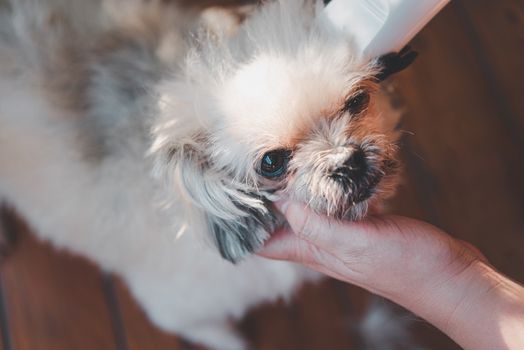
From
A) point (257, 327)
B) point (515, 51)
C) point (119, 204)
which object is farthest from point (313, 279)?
→ point (515, 51)

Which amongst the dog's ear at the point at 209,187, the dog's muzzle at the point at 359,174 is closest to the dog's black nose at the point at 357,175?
the dog's muzzle at the point at 359,174

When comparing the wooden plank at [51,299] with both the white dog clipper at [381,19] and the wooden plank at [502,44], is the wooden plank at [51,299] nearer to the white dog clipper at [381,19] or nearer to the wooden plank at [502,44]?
the white dog clipper at [381,19]

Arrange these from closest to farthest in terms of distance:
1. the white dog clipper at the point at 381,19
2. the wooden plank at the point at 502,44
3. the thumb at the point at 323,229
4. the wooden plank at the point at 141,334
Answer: the white dog clipper at the point at 381,19 → the thumb at the point at 323,229 → the wooden plank at the point at 141,334 → the wooden plank at the point at 502,44

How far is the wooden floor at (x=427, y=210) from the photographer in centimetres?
134

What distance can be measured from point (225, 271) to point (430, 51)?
2.77ft

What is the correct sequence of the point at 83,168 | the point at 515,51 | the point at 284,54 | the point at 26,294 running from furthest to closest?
the point at 515,51 → the point at 26,294 → the point at 83,168 → the point at 284,54

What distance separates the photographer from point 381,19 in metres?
0.76

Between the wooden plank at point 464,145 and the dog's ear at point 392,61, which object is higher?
the dog's ear at point 392,61

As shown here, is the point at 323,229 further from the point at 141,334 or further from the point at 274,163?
the point at 141,334

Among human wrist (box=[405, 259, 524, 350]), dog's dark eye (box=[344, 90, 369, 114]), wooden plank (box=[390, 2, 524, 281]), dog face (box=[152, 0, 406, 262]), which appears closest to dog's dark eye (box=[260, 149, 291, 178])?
dog face (box=[152, 0, 406, 262])

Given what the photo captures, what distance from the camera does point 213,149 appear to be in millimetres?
823

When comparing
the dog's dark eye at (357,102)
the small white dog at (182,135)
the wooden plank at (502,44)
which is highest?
the wooden plank at (502,44)

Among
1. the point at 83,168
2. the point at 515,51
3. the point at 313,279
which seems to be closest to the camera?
the point at 83,168

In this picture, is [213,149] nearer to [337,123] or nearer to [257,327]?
[337,123]
